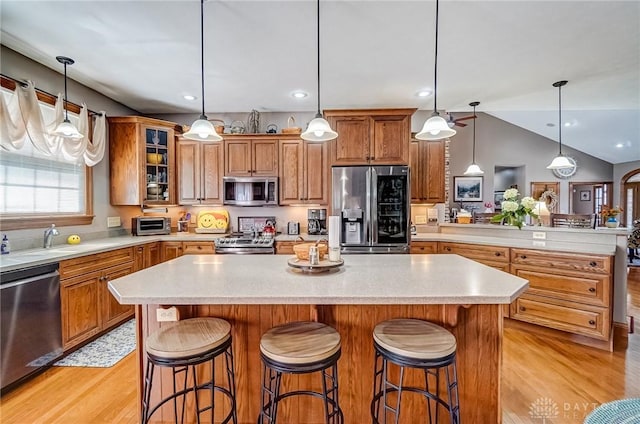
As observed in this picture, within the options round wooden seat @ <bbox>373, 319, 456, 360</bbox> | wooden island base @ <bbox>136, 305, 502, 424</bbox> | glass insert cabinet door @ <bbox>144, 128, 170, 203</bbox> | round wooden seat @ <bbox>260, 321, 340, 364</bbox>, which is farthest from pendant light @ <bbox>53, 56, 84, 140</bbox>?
round wooden seat @ <bbox>373, 319, 456, 360</bbox>

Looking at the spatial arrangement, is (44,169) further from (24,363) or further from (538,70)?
(538,70)

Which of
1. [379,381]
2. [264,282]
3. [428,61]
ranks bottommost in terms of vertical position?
[379,381]

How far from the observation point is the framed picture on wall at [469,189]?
7398 millimetres

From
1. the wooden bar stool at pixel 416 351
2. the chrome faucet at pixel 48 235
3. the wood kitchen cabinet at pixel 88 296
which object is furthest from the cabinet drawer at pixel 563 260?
the chrome faucet at pixel 48 235

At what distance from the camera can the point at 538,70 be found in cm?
296

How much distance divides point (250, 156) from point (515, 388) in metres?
3.71

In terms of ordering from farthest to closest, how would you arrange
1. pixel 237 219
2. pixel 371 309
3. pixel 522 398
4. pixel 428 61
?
→ pixel 237 219, pixel 428 61, pixel 522 398, pixel 371 309

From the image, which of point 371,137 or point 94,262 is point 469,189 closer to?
point 371,137

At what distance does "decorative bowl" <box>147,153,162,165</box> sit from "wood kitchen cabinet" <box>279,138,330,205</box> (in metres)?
1.65

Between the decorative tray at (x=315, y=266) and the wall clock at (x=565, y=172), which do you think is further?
the wall clock at (x=565, y=172)

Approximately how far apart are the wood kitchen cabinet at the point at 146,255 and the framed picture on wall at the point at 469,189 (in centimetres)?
685

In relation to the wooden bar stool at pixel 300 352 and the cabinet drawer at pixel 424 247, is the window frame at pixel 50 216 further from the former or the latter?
the cabinet drawer at pixel 424 247

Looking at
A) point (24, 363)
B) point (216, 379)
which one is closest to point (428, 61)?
point (216, 379)

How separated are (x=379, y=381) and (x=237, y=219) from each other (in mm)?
3226
